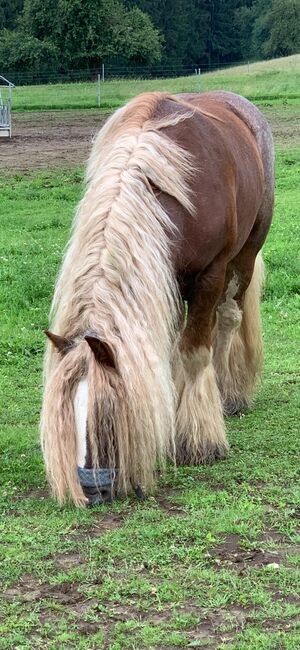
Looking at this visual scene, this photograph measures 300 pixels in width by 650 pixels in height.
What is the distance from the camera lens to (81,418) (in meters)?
3.65

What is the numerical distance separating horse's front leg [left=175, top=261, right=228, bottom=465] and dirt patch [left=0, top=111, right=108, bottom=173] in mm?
9471

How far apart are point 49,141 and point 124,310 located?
16373 millimetres

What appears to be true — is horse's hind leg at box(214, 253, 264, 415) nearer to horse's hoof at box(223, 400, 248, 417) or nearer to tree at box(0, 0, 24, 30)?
horse's hoof at box(223, 400, 248, 417)

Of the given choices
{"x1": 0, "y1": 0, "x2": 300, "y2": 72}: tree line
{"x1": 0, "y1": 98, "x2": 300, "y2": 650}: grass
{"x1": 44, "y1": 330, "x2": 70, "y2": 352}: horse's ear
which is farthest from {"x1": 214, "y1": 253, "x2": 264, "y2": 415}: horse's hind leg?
{"x1": 0, "y1": 0, "x2": 300, "y2": 72}: tree line

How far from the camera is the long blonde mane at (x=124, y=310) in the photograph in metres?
3.67

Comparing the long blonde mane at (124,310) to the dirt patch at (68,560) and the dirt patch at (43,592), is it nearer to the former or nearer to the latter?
the dirt patch at (68,560)

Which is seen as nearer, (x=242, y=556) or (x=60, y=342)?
(x=242, y=556)

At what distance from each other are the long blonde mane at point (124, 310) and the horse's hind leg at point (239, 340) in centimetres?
143

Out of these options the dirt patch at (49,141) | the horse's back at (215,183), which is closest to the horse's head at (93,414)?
the horse's back at (215,183)

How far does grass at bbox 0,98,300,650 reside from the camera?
2.90 metres

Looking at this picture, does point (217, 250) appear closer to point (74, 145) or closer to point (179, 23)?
point (74, 145)

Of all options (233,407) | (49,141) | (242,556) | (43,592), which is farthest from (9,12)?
(43,592)

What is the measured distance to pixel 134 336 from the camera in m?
3.78

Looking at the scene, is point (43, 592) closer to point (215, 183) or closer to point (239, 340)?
point (215, 183)
